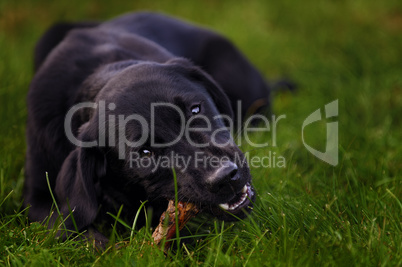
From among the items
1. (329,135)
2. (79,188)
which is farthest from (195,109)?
(329,135)

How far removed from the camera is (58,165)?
9.04ft

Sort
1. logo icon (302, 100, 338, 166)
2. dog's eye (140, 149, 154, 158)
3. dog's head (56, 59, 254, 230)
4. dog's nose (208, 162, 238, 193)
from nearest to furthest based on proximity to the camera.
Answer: dog's nose (208, 162, 238, 193) < dog's head (56, 59, 254, 230) < dog's eye (140, 149, 154, 158) < logo icon (302, 100, 338, 166)

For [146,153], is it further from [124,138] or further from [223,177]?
[223,177]

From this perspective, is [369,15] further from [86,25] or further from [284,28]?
[86,25]

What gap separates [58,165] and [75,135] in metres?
0.23

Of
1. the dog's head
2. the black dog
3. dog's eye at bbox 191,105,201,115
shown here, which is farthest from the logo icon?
dog's eye at bbox 191,105,201,115

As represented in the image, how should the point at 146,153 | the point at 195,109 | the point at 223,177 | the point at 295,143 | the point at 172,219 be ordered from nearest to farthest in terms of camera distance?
the point at 223,177 → the point at 172,219 → the point at 146,153 → the point at 195,109 → the point at 295,143

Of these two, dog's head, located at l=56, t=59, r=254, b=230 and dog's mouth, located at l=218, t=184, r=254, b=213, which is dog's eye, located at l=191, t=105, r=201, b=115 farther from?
dog's mouth, located at l=218, t=184, r=254, b=213

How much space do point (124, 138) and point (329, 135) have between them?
1.76m

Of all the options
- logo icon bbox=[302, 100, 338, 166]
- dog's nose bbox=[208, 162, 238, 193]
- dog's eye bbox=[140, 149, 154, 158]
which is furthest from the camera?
logo icon bbox=[302, 100, 338, 166]

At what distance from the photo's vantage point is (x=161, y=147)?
2248 millimetres

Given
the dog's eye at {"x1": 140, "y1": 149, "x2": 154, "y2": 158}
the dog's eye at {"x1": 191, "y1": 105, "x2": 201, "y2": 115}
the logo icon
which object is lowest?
the logo icon

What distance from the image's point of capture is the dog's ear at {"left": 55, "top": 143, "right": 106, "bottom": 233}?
7.57ft

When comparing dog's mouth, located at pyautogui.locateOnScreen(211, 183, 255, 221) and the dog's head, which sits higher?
the dog's head
